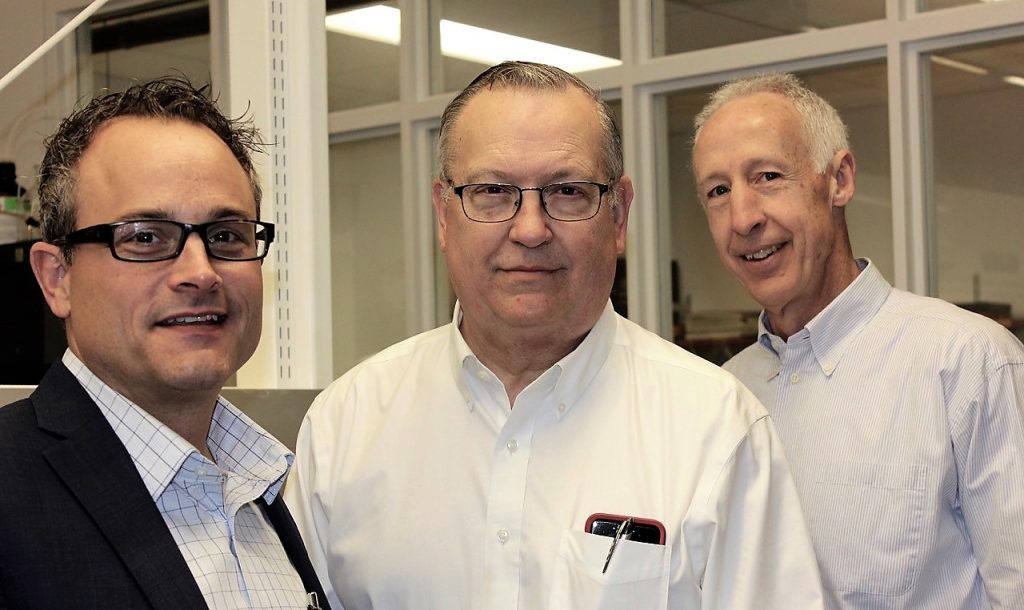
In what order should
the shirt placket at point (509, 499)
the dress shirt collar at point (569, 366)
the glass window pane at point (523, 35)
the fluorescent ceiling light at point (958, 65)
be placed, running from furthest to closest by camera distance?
the glass window pane at point (523, 35)
the fluorescent ceiling light at point (958, 65)
the dress shirt collar at point (569, 366)
the shirt placket at point (509, 499)

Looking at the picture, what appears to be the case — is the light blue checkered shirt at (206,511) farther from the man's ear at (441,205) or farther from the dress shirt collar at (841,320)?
the dress shirt collar at (841,320)

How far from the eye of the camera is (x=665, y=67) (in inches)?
232

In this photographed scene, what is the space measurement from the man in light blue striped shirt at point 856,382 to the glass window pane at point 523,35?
12.5 ft

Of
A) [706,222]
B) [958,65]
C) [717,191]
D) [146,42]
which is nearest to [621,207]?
[717,191]

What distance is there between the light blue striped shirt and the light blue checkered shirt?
1.13 m

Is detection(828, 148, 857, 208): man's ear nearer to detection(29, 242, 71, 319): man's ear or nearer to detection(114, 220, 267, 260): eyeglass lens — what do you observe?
detection(114, 220, 267, 260): eyeglass lens

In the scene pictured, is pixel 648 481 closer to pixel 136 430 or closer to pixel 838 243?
pixel 136 430

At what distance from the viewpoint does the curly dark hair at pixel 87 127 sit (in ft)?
5.08

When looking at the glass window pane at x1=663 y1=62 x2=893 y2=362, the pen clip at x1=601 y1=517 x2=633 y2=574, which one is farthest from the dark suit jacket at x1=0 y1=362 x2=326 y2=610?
the glass window pane at x1=663 y1=62 x2=893 y2=362

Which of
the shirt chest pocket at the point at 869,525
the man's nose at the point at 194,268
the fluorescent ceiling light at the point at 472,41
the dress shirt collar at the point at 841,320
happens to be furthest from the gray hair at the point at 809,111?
the fluorescent ceiling light at the point at 472,41

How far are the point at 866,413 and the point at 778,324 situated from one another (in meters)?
0.29

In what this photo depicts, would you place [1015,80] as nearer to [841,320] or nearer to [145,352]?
[841,320]

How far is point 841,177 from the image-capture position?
2.52 metres

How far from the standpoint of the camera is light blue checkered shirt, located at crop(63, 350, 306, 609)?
1519 millimetres
